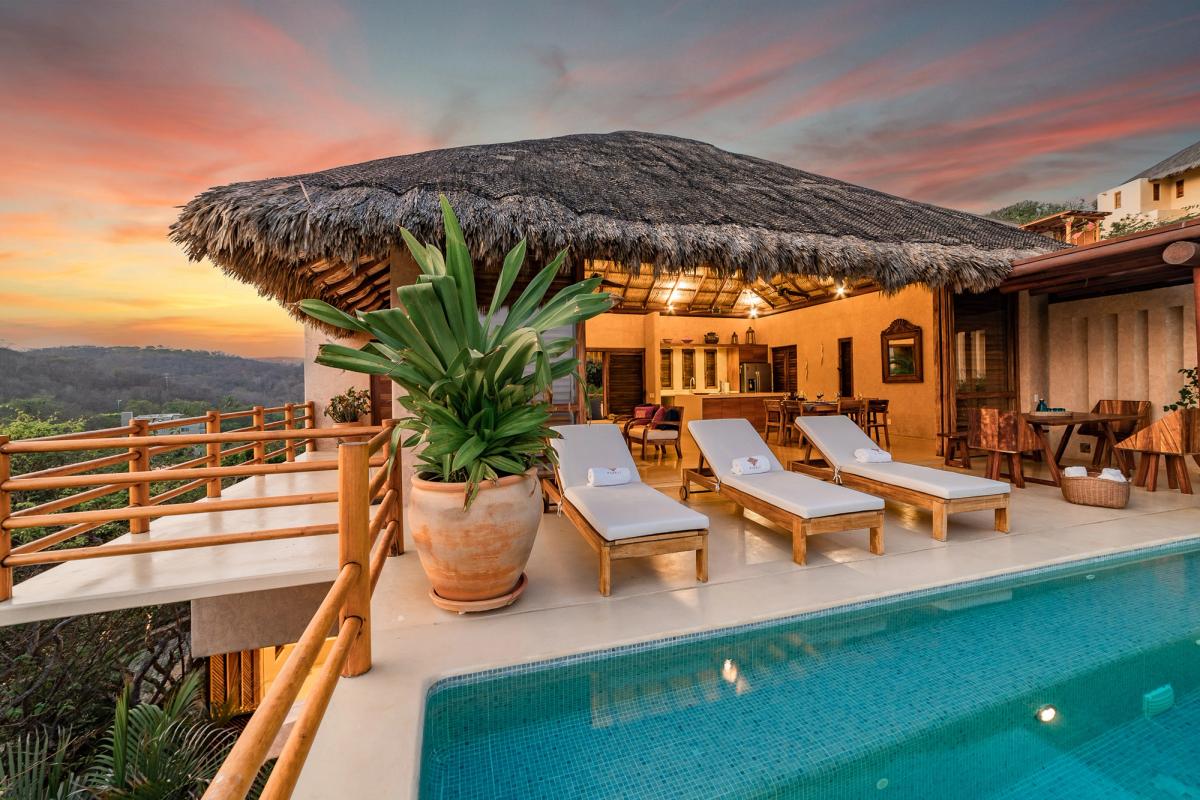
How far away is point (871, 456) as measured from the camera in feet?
15.5

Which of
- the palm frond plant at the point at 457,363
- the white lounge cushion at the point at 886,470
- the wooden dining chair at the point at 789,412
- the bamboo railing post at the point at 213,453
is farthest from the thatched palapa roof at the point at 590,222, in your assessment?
the wooden dining chair at the point at 789,412

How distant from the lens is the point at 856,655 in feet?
7.98

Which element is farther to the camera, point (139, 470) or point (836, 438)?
point (836, 438)

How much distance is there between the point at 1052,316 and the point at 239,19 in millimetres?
13074

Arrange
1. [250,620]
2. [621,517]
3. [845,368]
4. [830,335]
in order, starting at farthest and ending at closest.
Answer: [830,335]
[845,368]
[250,620]
[621,517]

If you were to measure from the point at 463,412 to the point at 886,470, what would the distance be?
3.68 meters

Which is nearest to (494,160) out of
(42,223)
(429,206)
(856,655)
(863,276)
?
(429,206)

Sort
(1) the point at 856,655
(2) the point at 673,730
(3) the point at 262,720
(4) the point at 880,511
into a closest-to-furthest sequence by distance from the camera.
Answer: (3) the point at 262,720
(2) the point at 673,730
(1) the point at 856,655
(4) the point at 880,511

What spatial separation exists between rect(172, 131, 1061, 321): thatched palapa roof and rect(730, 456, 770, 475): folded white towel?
2026 mm

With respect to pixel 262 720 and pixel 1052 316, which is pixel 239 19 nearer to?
pixel 262 720

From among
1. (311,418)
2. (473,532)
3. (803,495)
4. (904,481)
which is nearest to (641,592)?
(473,532)

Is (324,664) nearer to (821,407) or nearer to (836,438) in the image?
(836,438)

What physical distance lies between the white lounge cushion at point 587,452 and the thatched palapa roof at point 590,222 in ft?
5.56

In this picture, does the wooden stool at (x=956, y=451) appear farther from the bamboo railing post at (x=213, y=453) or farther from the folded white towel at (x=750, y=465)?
the bamboo railing post at (x=213, y=453)
